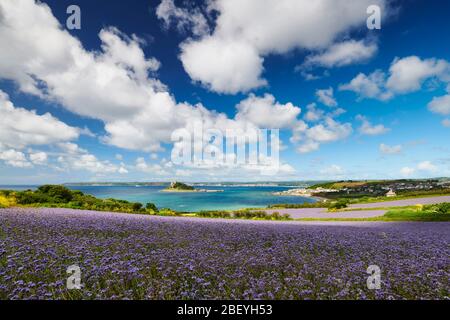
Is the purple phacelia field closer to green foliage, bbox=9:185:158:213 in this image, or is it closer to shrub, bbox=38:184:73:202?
green foliage, bbox=9:185:158:213

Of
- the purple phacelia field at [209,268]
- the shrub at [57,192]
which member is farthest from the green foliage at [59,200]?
the purple phacelia field at [209,268]

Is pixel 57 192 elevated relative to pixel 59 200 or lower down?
elevated

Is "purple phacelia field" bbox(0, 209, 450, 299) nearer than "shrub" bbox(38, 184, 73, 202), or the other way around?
"purple phacelia field" bbox(0, 209, 450, 299)

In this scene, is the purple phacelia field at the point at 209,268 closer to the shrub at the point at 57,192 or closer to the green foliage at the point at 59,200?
the green foliage at the point at 59,200

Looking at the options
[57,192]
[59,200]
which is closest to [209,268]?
[59,200]

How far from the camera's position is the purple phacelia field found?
12.6 feet

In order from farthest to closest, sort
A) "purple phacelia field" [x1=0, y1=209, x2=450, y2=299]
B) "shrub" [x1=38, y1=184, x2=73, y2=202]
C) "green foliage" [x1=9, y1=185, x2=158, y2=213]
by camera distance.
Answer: "shrub" [x1=38, y1=184, x2=73, y2=202]
"green foliage" [x1=9, y1=185, x2=158, y2=213]
"purple phacelia field" [x1=0, y1=209, x2=450, y2=299]

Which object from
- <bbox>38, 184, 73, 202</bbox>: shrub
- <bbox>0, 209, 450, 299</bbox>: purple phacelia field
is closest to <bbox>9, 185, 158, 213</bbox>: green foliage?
<bbox>38, 184, 73, 202</bbox>: shrub

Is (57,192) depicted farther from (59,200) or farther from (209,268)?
(209,268)

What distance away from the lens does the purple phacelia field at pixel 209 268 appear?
384 centimetres

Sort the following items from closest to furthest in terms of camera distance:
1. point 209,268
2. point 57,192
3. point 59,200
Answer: point 209,268 < point 59,200 < point 57,192

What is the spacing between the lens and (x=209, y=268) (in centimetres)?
468
